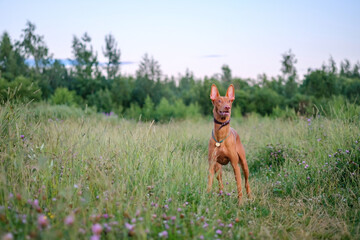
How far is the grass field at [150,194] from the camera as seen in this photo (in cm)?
245

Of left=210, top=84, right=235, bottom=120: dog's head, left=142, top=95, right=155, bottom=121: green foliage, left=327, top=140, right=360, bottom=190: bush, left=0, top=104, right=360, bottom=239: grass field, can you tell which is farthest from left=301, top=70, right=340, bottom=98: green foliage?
left=210, top=84, right=235, bottom=120: dog's head

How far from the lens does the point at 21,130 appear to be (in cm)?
425

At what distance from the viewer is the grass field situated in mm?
2451

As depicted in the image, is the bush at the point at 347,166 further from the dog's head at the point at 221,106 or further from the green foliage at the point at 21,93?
the green foliage at the point at 21,93

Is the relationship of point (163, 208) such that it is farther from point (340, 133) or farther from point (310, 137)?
point (310, 137)

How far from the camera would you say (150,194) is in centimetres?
356

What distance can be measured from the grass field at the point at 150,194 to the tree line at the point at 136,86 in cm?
1105

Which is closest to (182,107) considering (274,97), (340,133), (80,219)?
(274,97)

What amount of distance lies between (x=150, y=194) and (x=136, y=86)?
19.1m

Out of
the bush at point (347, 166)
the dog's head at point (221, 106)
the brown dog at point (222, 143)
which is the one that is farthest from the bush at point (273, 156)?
the dog's head at point (221, 106)

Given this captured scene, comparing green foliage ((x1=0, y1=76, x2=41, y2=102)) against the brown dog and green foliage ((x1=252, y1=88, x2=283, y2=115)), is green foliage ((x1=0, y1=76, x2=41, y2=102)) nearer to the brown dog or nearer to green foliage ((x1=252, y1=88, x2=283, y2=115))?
the brown dog

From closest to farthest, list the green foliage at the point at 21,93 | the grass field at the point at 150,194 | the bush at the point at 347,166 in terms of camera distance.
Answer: the grass field at the point at 150,194 < the green foliage at the point at 21,93 < the bush at the point at 347,166

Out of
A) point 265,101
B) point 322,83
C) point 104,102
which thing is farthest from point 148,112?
point 322,83

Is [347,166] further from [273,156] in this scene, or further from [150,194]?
[150,194]
